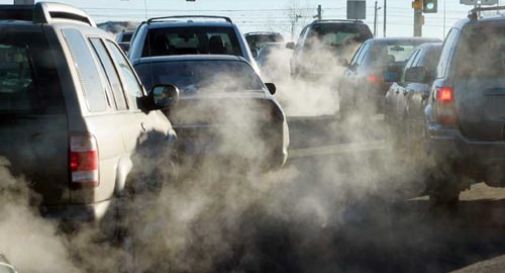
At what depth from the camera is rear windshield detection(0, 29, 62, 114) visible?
6004 millimetres

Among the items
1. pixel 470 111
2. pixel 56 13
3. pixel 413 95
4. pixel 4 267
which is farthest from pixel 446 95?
pixel 4 267

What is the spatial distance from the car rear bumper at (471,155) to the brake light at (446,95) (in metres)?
0.23

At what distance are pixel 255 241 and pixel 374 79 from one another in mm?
10700

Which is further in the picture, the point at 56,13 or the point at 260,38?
the point at 260,38

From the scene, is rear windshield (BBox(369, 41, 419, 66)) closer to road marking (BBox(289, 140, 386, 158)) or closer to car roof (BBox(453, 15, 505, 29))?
road marking (BBox(289, 140, 386, 158))

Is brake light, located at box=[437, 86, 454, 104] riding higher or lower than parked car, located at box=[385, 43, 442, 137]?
higher

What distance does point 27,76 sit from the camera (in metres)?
6.29

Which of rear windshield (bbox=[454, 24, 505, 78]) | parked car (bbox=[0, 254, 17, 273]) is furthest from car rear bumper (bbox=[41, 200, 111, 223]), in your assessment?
rear windshield (bbox=[454, 24, 505, 78])

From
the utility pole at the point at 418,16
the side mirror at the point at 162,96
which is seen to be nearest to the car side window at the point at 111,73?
the side mirror at the point at 162,96

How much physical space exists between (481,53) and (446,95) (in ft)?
1.54

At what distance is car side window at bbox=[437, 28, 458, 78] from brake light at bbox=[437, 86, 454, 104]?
18cm

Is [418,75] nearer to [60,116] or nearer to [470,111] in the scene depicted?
[470,111]

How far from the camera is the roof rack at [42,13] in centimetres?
634

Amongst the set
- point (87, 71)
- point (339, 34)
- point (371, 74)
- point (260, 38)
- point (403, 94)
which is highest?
point (87, 71)
